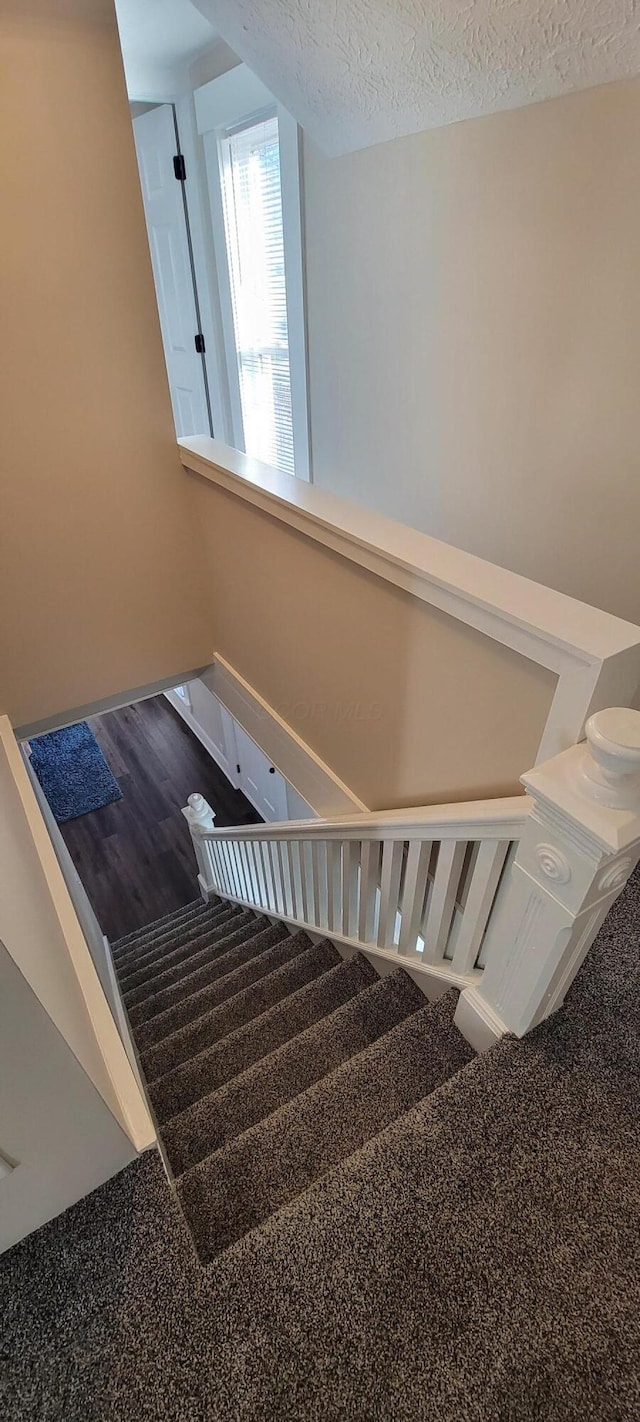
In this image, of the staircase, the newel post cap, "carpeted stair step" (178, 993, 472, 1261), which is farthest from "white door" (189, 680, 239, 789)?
"carpeted stair step" (178, 993, 472, 1261)

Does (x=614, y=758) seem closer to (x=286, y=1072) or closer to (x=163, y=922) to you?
(x=286, y=1072)

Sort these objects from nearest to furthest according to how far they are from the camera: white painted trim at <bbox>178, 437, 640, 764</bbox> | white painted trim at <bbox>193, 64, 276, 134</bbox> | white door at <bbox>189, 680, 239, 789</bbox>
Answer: white painted trim at <bbox>178, 437, 640, 764</bbox> < white painted trim at <bbox>193, 64, 276, 134</bbox> < white door at <bbox>189, 680, 239, 789</bbox>

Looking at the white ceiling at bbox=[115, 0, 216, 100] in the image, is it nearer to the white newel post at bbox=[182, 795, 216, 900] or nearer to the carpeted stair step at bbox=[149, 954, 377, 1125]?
the white newel post at bbox=[182, 795, 216, 900]

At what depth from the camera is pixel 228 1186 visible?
1190mm

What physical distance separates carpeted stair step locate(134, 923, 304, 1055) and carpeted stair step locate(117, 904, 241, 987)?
52 centimetres

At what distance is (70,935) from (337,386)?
220 cm

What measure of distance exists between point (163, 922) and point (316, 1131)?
99.0 inches

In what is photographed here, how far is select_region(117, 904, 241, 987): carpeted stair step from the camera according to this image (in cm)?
291

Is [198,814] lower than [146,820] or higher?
higher

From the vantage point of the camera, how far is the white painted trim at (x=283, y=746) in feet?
6.89

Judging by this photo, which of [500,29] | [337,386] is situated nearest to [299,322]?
[337,386]

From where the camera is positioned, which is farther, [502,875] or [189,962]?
[189,962]

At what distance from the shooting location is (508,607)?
3.51 ft

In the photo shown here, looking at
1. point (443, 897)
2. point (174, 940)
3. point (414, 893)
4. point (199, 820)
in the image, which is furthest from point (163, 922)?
point (443, 897)
